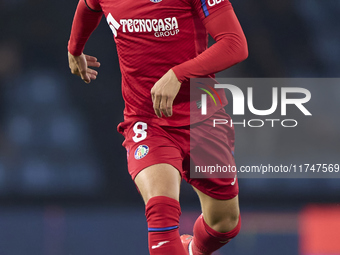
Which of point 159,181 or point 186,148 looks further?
point 186,148

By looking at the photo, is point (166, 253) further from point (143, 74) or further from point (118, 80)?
point (118, 80)

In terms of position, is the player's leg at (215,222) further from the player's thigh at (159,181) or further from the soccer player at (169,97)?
the player's thigh at (159,181)

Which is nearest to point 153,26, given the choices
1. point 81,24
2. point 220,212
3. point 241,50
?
point 241,50

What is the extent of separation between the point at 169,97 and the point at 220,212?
95 centimetres

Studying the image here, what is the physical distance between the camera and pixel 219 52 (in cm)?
232

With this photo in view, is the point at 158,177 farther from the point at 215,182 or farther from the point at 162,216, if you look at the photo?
the point at 215,182

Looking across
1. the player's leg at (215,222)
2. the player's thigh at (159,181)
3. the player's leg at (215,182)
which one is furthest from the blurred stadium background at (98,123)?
the player's thigh at (159,181)

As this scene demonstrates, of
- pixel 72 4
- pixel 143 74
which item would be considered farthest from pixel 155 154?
pixel 72 4

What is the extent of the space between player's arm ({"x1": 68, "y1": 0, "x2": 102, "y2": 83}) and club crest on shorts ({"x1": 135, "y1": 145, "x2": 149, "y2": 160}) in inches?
33.8

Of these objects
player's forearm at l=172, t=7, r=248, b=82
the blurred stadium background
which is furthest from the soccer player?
the blurred stadium background

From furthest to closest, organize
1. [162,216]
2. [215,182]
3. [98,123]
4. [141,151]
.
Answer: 1. [98,123]
2. [215,182]
3. [141,151]
4. [162,216]

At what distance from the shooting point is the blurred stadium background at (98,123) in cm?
496

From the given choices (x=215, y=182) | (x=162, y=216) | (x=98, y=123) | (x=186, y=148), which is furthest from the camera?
(x=98, y=123)

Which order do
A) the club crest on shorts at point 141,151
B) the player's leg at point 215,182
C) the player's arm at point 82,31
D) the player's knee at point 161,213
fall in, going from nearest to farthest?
the player's knee at point 161,213 → the club crest on shorts at point 141,151 → the player's leg at point 215,182 → the player's arm at point 82,31
